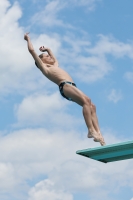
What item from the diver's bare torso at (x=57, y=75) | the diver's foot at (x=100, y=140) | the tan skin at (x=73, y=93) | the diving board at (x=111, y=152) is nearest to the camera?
the diving board at (x=111, y=152)

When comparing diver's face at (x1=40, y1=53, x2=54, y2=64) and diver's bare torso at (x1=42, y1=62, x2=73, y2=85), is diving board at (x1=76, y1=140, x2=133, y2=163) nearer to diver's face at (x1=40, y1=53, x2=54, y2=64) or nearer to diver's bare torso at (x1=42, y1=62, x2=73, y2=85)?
diver's bare torso at (x1=42, y1=62, x2=73, y2=85)

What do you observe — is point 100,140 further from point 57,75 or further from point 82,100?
point 57,75

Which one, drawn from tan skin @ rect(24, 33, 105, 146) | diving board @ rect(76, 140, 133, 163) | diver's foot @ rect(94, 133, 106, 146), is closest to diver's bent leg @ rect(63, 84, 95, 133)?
tan skin @ rect(24, 33, 105, 146)

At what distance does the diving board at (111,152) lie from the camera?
32.8 ft

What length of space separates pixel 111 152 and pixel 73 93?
1667 mm

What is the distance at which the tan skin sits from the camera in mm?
10766

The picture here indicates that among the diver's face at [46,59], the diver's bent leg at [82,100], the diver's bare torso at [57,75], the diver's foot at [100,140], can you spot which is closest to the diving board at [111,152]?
the diver's foot at [100,140]

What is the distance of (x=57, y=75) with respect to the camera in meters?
11.2

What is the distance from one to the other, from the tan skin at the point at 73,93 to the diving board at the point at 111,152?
310 millimetres

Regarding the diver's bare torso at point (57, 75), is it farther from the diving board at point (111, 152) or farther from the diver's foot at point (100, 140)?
the diving board at point (111, 152)

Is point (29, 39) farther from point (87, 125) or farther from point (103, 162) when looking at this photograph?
point (103, 162)

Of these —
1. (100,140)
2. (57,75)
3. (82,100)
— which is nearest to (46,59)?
(57,75)

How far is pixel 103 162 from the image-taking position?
432 inches

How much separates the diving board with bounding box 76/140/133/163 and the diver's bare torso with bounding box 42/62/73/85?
190 cm
